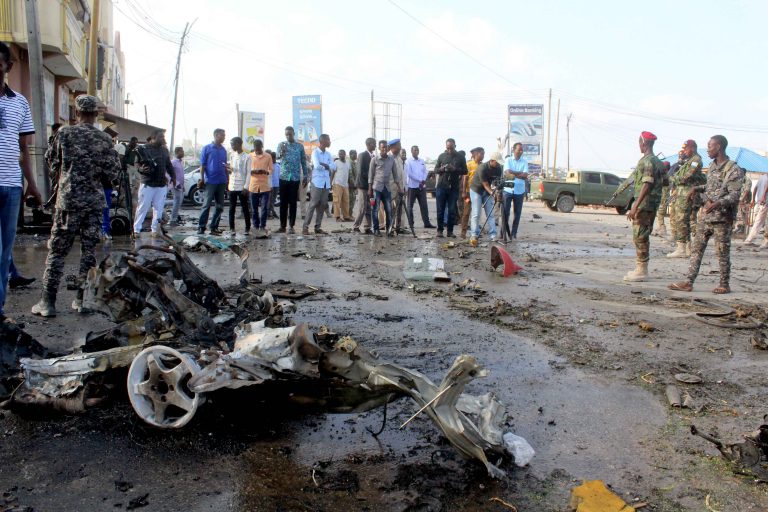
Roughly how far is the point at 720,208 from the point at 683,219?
3787 millimetres

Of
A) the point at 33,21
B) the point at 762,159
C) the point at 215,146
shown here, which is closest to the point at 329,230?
the point at 215,146

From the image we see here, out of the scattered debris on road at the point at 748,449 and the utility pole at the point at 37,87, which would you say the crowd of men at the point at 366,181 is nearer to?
the utility pole at the point at 37,87

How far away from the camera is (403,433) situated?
338cm

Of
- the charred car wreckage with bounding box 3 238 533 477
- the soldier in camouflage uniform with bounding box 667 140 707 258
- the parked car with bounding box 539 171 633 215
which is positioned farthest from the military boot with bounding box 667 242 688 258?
the parked car with bounding box 539 171 633 215

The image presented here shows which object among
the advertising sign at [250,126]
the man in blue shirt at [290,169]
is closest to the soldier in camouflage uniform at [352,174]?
the man in blue shirt at [290,169]

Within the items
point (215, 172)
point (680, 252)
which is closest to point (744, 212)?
point (680, 252)

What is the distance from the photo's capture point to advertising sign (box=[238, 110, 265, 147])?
3356 centimetres

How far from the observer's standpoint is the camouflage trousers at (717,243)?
7617 mm

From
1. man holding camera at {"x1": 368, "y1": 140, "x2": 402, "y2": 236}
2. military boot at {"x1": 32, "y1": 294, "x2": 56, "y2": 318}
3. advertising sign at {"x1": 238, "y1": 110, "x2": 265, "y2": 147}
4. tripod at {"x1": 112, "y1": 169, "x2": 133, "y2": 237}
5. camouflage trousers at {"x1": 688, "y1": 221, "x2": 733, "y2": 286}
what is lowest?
military boot at {"x1": 32, "y1": 294, "x2": 56, "y2": 318}

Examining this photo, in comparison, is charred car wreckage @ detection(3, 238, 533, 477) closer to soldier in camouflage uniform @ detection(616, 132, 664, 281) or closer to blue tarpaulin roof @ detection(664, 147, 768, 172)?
soldier in camouflage uniform @ detection(616, 132, 664, 281)

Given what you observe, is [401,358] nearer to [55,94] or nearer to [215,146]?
[215,146]

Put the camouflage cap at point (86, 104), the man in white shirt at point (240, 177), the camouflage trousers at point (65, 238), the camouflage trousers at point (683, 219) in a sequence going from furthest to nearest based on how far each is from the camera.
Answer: the man in white shirt at point (240, 177) < the camouflage trousers at point (683, 219) < the camouflage cap at point (86, 104) < the camouflage trousers at point (65, 238)

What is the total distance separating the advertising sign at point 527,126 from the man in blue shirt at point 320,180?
3106 cm

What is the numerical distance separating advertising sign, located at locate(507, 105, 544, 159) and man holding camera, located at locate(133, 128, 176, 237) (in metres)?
34.6
